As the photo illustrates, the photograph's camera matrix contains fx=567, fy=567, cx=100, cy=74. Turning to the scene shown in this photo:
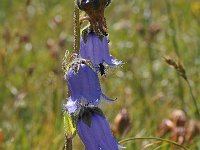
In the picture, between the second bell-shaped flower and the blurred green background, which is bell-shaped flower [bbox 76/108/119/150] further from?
the blurred green background

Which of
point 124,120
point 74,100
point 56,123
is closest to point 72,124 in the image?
point 74,100

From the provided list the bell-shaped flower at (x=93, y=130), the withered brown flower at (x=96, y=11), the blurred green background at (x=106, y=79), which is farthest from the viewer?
the blurred green background at (x=106, y=79)

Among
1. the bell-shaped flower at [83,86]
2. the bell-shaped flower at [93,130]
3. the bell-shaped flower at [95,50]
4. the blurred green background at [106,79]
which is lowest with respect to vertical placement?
the bell-shaped flower at [93,130]

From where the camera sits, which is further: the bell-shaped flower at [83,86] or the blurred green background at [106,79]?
the blurred green background at [106,79]

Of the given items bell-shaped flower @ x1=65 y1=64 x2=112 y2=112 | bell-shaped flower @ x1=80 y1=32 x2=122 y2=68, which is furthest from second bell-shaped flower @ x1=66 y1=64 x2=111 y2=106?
bell-shaped flower @ x1=80 y1=32 x2=122 y2=68

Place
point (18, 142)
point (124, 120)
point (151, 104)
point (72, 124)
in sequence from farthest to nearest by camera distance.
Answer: point (151, 104) → point (18, 142) → point (124, 120) → point (72, 124)

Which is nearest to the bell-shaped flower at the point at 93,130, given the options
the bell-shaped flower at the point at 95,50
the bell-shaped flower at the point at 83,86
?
the bell-shaped flower at the point at 83,86

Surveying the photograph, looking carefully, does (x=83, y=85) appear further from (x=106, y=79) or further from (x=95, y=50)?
(x=106, y=79)

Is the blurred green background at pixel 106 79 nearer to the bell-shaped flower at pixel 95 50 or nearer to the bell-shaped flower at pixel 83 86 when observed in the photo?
the bell-shaped flower at pixel 95 50

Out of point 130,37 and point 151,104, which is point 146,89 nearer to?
point 151,104
